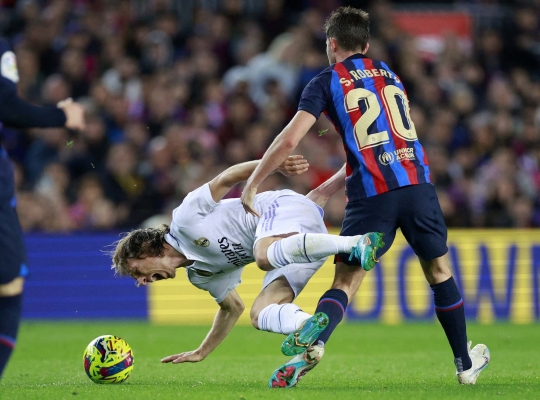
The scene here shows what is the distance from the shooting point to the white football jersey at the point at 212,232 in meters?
6.36

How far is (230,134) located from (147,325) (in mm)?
3512

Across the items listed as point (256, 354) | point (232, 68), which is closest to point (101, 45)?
point (232, 68)

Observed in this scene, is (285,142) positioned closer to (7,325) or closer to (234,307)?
(234,307)

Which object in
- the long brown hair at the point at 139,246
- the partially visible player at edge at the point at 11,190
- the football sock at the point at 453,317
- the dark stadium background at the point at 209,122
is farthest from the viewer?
the dark stadium background at the point at 209,122

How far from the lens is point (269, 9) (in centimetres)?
1602

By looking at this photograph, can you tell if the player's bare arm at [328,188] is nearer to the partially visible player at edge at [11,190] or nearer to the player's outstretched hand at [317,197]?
the player's outstretched hand at [317,197]

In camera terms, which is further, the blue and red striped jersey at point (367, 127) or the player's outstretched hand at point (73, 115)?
the blue and red striped jersey at point (367, 127)

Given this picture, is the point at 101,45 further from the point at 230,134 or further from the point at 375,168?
the point at 375,168

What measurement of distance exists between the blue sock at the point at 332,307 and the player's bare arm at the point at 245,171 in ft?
2.93

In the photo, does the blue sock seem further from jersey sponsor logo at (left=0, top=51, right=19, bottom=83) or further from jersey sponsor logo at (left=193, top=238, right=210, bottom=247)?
Answer: jersey sponsor logo at (left=0, top=51, right=19, bottom=83)

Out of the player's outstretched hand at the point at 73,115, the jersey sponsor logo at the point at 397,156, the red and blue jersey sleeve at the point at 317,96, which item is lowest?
the jersey sponsor logo at the point at 397,156

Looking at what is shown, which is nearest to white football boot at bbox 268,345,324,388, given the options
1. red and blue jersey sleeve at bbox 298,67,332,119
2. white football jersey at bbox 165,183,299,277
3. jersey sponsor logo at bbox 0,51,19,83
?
white football jersey at bbox 165,183,299,277

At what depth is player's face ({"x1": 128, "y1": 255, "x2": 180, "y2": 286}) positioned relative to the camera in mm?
6332

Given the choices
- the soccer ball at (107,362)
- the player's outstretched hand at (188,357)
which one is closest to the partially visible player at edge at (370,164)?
the player's outstretched hand at (188,357)
